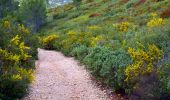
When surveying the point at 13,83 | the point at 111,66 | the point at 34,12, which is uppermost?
the point at 13,83

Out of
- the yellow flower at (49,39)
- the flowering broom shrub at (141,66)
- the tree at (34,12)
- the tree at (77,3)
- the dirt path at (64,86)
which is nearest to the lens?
the flowering broom shrub at (141,66)

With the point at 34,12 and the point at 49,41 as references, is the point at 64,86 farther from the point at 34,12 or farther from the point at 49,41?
the point at 34,12

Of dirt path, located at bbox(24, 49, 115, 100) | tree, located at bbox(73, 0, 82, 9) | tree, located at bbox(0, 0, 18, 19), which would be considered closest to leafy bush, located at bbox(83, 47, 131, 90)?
dirt path, located at bbox(24, 49, 115, 100)

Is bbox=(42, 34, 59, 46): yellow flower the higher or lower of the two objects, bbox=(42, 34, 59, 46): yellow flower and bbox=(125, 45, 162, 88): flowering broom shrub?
the lower

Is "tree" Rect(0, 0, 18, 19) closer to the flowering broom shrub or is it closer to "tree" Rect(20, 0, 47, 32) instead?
"tree" Rect(20, 0, 47, 32)

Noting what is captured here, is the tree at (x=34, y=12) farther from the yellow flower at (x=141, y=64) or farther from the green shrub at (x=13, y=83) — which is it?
the yellow flower at (x=141, y=64)

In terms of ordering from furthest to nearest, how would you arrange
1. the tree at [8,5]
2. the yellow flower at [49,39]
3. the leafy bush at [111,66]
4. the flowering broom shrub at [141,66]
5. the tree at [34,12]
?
the tree at [34,12], the tree at [8,5], the yellow flower at [49,39], the leafy bush at [111,66], the flowering broom shrub at [141,66]

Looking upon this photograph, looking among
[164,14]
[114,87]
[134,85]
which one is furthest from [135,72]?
[164,14]

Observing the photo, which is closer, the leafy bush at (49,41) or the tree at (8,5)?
the leafy bush at (49,41)

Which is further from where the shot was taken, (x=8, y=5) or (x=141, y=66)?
(x=8, y=5)

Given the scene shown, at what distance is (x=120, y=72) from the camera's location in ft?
47.7

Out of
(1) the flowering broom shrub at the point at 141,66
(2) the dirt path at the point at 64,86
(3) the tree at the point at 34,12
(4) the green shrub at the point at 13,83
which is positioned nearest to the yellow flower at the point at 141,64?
(1) the flowering broom shrub at the point at 141,66

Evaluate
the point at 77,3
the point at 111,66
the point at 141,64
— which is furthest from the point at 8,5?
the point at 141,64

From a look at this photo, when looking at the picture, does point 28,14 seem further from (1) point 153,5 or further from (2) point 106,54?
(2) point 106,54
